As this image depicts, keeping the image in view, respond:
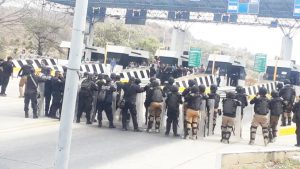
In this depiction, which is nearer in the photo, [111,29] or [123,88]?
[123,88]

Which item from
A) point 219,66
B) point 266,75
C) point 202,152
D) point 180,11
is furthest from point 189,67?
point 202,152

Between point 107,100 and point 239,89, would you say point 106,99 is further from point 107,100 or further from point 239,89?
point 239,89

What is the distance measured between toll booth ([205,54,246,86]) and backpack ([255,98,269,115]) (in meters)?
17.4

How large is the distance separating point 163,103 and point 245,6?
2527 cm

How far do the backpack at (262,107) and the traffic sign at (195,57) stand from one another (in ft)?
56.9

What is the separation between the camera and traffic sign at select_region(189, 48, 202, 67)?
28781 mm

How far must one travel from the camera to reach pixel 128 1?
41.8 m

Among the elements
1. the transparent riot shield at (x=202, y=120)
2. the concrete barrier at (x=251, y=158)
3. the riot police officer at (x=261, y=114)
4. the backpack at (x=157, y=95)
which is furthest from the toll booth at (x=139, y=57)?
the concrete barrier at (x=251, y=158)

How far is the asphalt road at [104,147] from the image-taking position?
827cm

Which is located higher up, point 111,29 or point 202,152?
point 111,29

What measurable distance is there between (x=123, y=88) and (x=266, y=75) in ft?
61.4

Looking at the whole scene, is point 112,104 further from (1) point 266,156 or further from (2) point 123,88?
(1) point 266,156

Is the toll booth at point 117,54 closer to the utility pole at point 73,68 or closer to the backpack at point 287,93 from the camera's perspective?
the backpack at point 287,93

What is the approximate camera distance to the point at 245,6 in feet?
116
